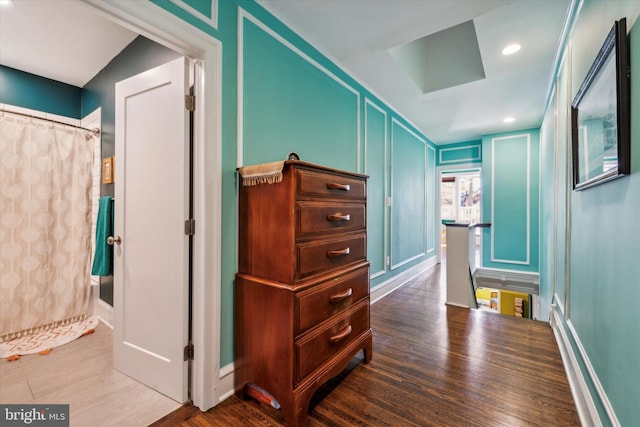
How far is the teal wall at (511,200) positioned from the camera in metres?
4.67

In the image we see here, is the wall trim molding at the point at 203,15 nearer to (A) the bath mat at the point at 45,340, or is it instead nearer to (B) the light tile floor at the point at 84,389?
(B) the light tile floor at the point at 84,389

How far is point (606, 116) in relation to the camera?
3.79ft

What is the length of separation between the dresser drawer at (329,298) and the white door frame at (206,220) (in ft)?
1.73

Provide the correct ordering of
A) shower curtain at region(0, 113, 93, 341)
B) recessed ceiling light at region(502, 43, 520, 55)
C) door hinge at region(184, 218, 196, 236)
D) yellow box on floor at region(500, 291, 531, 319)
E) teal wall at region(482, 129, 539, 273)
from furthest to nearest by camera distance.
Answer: yellow box on floor at region(500, 291, 531, 319) < teal wall at region(482, 129, 539, 273) < shower curtain at region(0, 113, 93, 341) < recessed ceiling light at region(502, 43, 520, 55) < door hinge at region(184, 218, 196, 236)

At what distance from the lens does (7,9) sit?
194 cm

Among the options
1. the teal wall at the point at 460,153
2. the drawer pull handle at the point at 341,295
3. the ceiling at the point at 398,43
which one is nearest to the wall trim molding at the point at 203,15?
the ceiling at the point at 398,43

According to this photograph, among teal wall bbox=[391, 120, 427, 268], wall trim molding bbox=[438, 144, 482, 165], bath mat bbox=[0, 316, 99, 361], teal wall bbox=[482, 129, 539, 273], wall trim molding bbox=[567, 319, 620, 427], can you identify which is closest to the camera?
wall trim molding bbox=[567, 319, 620, 427]

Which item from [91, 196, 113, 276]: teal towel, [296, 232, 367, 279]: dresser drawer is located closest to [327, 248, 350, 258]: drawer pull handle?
[296, 232, 367, 279]: dresser drawer

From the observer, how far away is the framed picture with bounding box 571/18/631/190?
98 cm

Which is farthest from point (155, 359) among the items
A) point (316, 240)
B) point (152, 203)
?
point (316, 240)

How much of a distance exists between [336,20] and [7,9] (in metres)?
2.35

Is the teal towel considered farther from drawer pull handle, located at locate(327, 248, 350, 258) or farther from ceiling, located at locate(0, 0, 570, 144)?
drawer pull handle, located at locate(327, 248, 350, 258)

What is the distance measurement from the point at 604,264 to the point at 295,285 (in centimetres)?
145

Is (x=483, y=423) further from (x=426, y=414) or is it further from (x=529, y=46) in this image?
(x=529, y=46)
